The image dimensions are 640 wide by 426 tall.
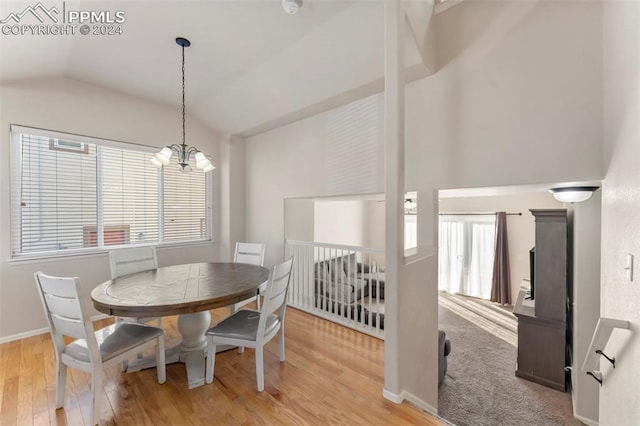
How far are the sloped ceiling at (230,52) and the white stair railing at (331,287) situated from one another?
76.3 inches

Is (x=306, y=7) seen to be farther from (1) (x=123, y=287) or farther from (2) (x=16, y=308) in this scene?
(2) (x=16, y=308)

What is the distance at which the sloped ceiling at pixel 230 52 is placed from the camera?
7.43 feet

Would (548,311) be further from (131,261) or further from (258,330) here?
(131,261)

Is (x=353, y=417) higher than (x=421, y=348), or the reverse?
(x=421, y=348)

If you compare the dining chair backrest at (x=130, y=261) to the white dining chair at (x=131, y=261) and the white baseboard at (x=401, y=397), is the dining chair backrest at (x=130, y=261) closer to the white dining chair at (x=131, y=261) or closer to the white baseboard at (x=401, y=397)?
the white dining chair at (x=131, y=261)

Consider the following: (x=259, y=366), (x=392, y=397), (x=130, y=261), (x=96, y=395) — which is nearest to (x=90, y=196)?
(x=130, y=261)

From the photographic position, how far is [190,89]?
11.9ft

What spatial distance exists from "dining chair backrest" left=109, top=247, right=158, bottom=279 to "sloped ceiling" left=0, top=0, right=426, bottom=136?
200 centimetres

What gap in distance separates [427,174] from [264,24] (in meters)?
2.12

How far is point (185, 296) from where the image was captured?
1922 millimetres

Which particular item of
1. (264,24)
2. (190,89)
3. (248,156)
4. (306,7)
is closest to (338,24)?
(306,7)

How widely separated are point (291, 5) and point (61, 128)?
312 cm

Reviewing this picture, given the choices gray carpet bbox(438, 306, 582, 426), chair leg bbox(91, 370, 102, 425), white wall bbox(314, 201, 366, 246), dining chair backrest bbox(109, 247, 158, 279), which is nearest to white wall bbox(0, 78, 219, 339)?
dining chair backrest bbox(109, 247, 158, 279)

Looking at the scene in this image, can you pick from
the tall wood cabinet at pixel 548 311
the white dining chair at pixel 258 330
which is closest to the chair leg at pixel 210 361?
the white dining chair at pixel 258 330
